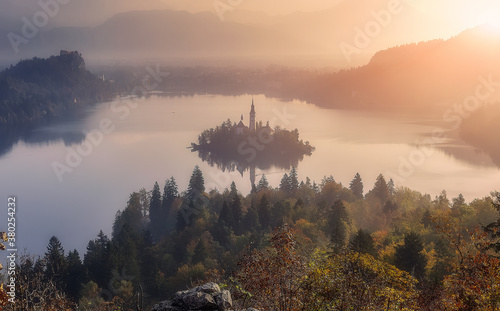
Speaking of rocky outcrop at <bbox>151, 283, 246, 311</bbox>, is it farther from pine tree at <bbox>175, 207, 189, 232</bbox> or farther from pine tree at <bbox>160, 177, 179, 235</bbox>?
pine tree at <bbox>160, 177, 179, 235</bbox>

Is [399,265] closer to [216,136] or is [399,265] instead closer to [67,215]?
[67,215]

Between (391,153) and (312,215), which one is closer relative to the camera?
(312,215)

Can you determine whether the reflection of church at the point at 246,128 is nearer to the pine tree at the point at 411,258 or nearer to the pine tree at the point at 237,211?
the pine tree at the point at 237,211

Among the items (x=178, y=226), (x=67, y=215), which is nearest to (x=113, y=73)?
(x=67, y=215)

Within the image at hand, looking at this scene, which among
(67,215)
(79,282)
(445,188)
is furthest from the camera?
(445,188)

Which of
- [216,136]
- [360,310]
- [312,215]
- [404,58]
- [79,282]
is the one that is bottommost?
[79,282]

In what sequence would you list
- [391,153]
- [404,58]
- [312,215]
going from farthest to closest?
[404,58]
[391,153]
[312,215]

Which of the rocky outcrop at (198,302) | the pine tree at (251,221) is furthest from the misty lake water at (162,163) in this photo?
the rocky outcrop at (198,302)
